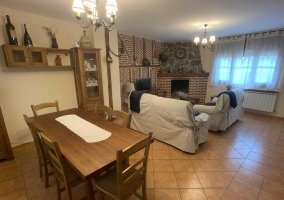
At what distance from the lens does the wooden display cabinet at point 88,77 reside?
9.19 ft

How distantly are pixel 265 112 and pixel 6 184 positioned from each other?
5934 mm

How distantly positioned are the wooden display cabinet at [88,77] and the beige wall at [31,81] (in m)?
0.30

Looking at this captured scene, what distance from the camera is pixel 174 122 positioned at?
236 centimetres

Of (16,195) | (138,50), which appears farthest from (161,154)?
(138,50)

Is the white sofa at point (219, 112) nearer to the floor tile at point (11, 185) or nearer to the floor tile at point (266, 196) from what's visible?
the floor tile at point (266, 196)

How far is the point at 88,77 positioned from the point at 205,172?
278cm

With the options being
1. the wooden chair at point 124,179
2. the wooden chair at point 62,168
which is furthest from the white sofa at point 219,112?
the wooden chair at point 62,168

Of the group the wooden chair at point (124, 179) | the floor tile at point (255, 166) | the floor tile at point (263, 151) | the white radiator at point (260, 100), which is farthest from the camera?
the white radiator at point (260, 100)

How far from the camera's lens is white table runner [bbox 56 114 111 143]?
1410 millimetres

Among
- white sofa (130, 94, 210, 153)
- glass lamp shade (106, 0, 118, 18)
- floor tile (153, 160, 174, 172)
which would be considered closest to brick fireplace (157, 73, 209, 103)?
white sofa (130, 94, 210, 153)

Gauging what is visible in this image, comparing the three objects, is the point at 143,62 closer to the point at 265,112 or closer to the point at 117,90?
the point at 117,90

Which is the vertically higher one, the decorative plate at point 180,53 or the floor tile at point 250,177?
the decorative plate at point 180,53

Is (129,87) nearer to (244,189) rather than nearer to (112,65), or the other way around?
(112,65)

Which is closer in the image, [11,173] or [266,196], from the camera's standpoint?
[266,196]
